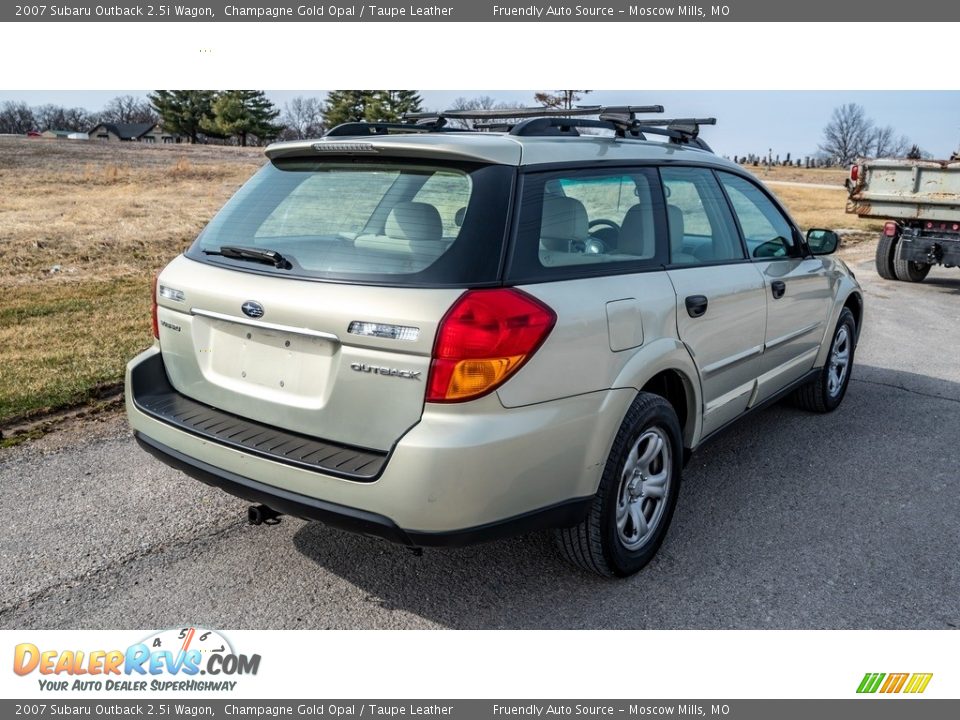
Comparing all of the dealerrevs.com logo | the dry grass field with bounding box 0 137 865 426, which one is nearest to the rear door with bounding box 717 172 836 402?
the dealerrevs.com logo

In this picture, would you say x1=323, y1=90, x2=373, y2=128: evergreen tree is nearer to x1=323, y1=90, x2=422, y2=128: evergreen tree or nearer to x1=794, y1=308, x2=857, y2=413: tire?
x1=323, y1=90, x2=422, y2=128: evergreen tree

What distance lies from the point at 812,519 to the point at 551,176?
217cm

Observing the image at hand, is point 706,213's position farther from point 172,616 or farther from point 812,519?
point 172,616

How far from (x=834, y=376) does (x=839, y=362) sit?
13 cm

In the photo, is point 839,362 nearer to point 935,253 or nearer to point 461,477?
point 461,477

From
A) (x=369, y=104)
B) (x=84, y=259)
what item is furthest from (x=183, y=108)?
(x=84, y=259)

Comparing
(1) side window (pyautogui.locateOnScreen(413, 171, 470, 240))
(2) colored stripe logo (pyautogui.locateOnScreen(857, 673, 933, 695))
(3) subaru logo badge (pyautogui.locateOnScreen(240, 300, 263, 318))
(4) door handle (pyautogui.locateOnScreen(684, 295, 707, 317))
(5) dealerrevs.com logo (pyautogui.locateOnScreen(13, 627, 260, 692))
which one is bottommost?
(5) dealerrevs.com logo (pyautogui.locateOnScreen(13, 627, 260, 692))

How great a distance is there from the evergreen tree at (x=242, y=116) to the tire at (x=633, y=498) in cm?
7056

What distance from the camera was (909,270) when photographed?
487 inches

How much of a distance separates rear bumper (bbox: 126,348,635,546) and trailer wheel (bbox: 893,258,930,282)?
11014 millimetres

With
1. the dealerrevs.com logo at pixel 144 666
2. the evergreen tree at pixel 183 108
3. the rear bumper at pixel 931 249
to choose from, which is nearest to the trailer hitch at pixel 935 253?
the rear bumper at pixel 931 249

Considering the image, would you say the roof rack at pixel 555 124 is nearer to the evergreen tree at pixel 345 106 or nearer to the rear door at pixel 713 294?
the rear door at pixel 713 294

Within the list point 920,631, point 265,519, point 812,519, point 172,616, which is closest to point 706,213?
point 812,519

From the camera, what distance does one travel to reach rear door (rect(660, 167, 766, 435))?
11.8 ft
